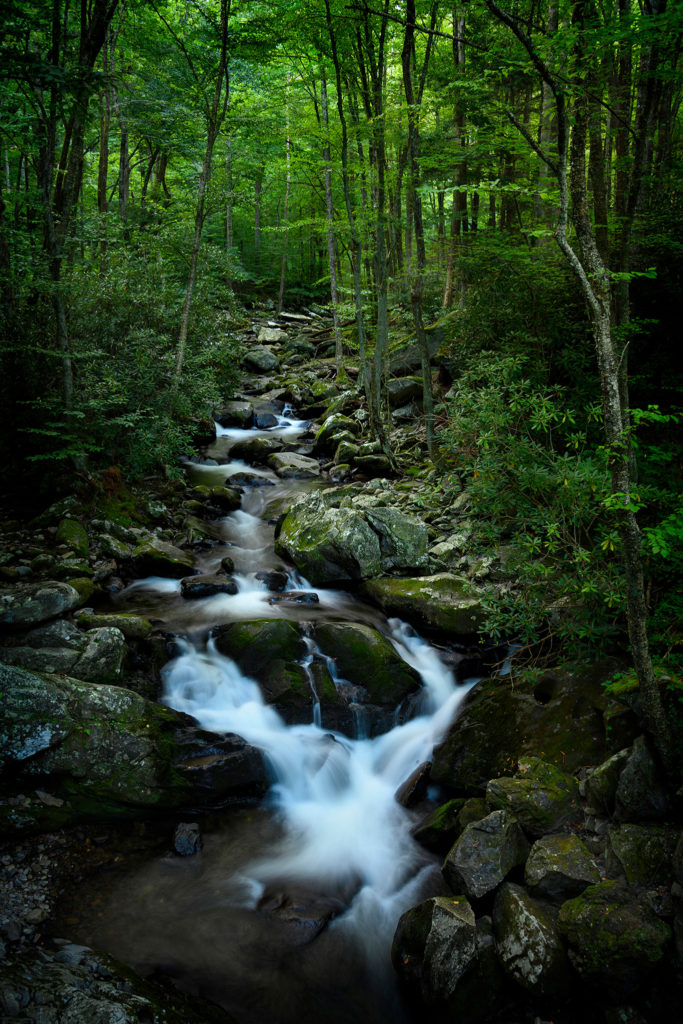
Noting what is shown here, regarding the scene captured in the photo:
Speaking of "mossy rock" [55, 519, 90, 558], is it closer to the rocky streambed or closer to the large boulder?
the rocky streambed

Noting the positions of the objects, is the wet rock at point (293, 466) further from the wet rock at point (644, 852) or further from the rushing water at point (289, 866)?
the wet rock at point (644, 852)

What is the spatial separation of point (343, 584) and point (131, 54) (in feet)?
64.4

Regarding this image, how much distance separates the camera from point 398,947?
14.4 feet

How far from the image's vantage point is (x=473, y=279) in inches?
434

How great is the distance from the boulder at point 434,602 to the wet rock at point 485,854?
9.45 ft

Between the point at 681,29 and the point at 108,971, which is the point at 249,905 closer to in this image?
the point at 108,971

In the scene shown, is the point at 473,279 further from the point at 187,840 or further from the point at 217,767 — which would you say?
the point at 187,840

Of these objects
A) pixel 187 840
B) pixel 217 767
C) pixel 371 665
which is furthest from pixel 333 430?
pixel 187 840

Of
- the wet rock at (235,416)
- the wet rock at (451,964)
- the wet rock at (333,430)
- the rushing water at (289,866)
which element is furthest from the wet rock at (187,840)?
the wet rock at (235,416)

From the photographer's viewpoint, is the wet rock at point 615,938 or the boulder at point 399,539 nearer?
the wet rock at point 615,938

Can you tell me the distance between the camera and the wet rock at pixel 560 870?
414cm

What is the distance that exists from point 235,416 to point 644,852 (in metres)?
15.5

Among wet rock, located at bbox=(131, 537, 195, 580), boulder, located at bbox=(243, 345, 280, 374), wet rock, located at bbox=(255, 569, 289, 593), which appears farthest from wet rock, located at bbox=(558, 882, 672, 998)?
boulder, located at bbox=(243, 345, 280, 374)

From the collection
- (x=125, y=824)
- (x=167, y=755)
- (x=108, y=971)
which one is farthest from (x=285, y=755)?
(x=108, y=971)
